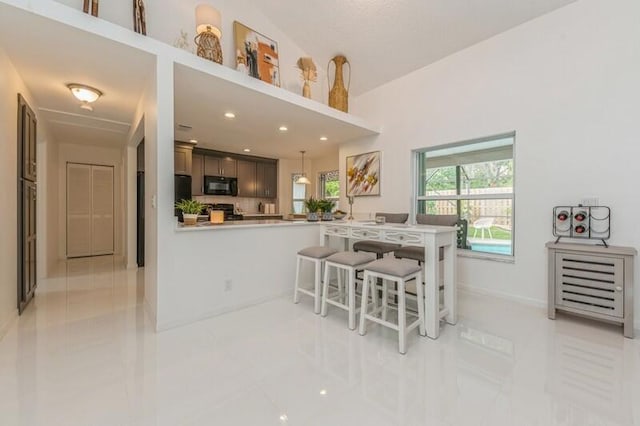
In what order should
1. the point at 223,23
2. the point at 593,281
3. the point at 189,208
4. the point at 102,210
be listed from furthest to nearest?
the point at 102,210 → the point at 223,23 → the point at 189,208 → the point at 593,281

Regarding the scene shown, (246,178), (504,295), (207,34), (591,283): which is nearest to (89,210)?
(246,178)

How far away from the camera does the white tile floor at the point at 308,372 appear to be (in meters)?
1.47

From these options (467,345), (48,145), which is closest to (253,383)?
(467,345)

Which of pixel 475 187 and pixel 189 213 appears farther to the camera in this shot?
pixel 475 187

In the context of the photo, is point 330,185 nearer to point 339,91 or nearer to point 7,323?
point 339,91

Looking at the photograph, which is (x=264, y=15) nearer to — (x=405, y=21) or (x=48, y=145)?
(x=405, y=21)

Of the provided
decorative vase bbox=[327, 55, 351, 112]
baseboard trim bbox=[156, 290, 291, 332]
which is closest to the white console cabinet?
baseboard trim bbox=[156, 290, 291, 332]

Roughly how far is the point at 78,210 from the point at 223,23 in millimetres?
5302

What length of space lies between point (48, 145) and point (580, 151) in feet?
23.6

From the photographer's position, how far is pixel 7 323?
7.97 feet

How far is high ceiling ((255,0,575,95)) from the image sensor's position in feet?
10.2

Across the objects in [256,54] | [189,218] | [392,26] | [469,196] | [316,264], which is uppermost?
[392,26]

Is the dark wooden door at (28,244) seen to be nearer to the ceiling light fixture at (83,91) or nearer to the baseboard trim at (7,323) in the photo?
the baseboard trim at (7,323)

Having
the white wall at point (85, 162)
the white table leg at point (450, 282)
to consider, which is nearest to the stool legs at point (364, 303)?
the white table leg at point (450, 282)
